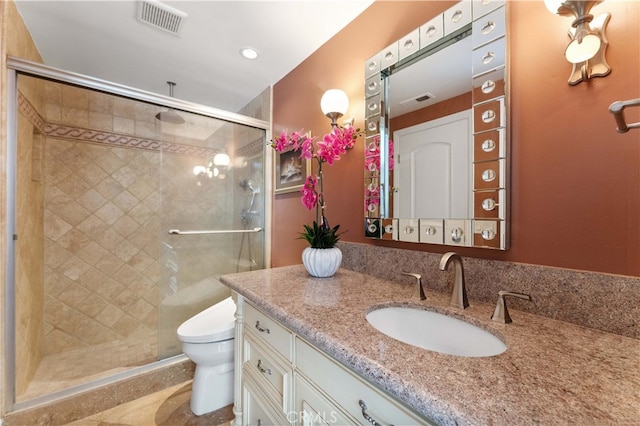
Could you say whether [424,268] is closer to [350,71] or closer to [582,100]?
[582,100]

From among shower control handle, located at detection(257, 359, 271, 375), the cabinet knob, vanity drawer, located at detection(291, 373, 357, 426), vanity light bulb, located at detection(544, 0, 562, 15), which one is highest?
vanity light bulb, located at detection(544, 0, 562, 15)

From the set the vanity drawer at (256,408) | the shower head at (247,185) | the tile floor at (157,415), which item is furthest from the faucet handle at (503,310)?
the shower head at (247,185)

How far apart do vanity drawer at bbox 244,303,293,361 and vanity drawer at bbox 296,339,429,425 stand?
6cm

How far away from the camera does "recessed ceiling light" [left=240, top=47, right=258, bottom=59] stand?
1.74 meters

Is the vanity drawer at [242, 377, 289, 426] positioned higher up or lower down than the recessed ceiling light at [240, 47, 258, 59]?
lower down

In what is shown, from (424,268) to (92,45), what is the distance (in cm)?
234

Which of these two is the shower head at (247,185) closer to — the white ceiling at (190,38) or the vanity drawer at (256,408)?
the white ceiling at (190,38)

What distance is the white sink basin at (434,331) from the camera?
742mm

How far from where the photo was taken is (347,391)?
2.05ft

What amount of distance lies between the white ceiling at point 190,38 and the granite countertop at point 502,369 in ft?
4.96

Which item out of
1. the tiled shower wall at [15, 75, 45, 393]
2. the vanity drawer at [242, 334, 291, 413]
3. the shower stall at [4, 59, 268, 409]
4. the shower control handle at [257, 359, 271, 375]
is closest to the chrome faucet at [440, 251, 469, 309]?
the vanity drawer at [242, 334, 291, 413]

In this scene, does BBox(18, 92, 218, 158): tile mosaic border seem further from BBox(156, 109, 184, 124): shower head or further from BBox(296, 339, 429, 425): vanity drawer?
BBox(296, 339, 429, 425): vanity drawer

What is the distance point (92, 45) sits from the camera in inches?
66.3

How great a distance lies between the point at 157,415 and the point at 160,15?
2.20 meters
